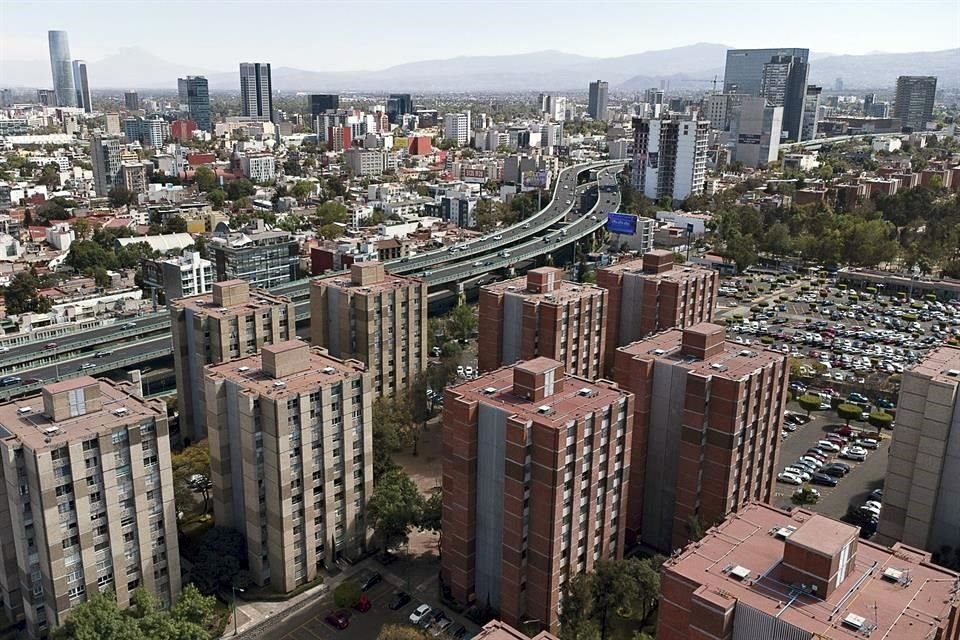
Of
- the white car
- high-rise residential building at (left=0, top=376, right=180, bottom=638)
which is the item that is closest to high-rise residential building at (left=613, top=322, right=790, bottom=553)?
the white car

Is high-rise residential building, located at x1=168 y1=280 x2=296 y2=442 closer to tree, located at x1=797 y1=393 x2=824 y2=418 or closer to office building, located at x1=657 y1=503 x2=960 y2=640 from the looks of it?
office building, located at x1=657 y1=503 x2=960 y2=640

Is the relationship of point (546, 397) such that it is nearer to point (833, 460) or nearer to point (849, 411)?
point (833, 460)

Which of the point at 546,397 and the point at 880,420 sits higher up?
the point at 546,397

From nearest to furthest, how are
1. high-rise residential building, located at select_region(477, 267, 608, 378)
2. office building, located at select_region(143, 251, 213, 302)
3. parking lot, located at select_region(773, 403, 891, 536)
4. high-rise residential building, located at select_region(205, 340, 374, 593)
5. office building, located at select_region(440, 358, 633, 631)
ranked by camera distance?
office building, located at select_region(440, 358, 633, 631), high-rise residential building, located at select_region(205, 340, 374, 593), parking lot, located at select_region(773, 403, 891, 536), high-rise residential building, located at select_region(477, 267, 608, 378), office building, located at select_region(143, 251, 213, 302)

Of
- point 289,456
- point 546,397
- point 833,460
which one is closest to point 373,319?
point 289,456

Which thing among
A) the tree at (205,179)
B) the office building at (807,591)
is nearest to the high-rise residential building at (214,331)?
the office building at (807,591)

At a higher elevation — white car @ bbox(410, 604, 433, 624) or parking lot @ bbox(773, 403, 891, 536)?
parking lot @ bbox(773, 403, 891, 536)
